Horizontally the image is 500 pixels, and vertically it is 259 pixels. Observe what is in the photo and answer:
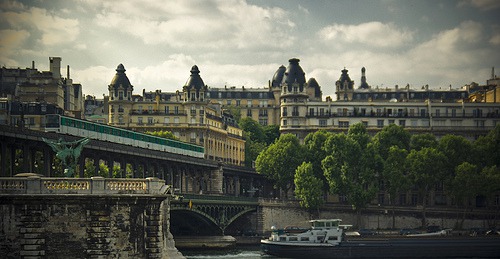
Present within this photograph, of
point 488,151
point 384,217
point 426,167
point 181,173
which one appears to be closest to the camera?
point 181,173

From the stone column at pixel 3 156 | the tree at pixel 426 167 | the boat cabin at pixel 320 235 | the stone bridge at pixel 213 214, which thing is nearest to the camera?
the stone column at pixel 3 156

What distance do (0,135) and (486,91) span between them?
5348 inches

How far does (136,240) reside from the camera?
53.9 m

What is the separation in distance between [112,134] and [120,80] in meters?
71.1

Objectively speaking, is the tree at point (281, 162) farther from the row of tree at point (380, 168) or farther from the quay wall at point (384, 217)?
the quay wall at point (384, 217)

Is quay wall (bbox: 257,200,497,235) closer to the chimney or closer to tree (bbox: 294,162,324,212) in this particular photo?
tree (bbox: 294,162,324,212)

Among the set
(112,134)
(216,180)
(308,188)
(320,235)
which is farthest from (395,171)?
(112,134)

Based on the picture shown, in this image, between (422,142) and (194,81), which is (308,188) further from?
(194,81)

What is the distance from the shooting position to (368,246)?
117 metres

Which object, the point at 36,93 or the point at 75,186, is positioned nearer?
the point at 75,186

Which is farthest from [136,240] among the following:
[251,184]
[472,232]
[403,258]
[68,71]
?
[68,71]

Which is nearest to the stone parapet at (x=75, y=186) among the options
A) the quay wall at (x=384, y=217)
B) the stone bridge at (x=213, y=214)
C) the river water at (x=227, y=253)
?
the stone bridge at (x=213, y=214)

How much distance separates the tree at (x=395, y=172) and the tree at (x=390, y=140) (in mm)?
6670

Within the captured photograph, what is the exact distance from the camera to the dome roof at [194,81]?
602 feet
